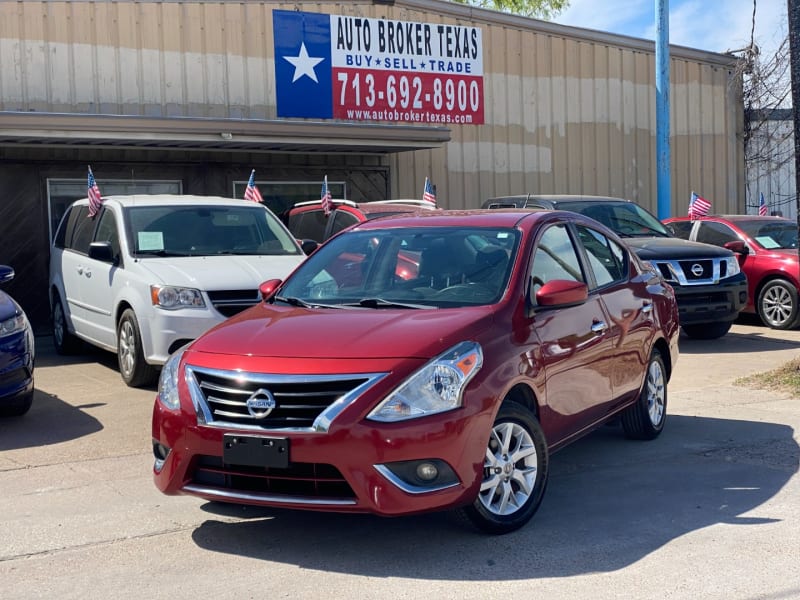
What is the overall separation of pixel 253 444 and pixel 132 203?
6.36 meters

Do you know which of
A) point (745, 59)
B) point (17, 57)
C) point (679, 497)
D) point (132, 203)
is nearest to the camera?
point (679, 497)

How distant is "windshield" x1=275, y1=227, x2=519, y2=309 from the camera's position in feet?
18.8

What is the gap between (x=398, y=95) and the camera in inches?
→ 647

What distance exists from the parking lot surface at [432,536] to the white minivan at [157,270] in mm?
1551

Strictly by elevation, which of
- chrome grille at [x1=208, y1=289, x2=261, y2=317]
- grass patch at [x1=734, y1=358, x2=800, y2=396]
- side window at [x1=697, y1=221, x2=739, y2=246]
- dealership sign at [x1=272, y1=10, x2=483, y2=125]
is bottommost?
grass patch at [x1=734, y1=358, x2=800, y2=396]

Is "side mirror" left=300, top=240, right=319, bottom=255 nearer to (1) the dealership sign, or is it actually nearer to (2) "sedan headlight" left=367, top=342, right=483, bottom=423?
(1) the dealership sign

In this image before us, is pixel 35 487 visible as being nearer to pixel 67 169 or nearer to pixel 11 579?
pixel 11 579

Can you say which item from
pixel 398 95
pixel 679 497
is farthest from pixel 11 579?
pixel 398 95

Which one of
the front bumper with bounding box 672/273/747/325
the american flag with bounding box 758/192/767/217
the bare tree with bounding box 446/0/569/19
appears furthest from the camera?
the bare tree with bounding box 446/0/569/19

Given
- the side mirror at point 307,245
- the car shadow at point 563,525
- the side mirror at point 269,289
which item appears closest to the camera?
the car shadow at point 563,525

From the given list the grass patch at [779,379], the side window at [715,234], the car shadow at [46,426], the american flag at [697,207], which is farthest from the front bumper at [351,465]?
the american flag at [697,207]

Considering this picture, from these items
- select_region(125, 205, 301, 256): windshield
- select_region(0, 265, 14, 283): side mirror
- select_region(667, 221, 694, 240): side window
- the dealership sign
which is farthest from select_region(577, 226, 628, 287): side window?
the dealership sign

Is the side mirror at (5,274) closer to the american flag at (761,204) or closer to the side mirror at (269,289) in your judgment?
the side mirror at (269,289)

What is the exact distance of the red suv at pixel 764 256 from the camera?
1366 cm
